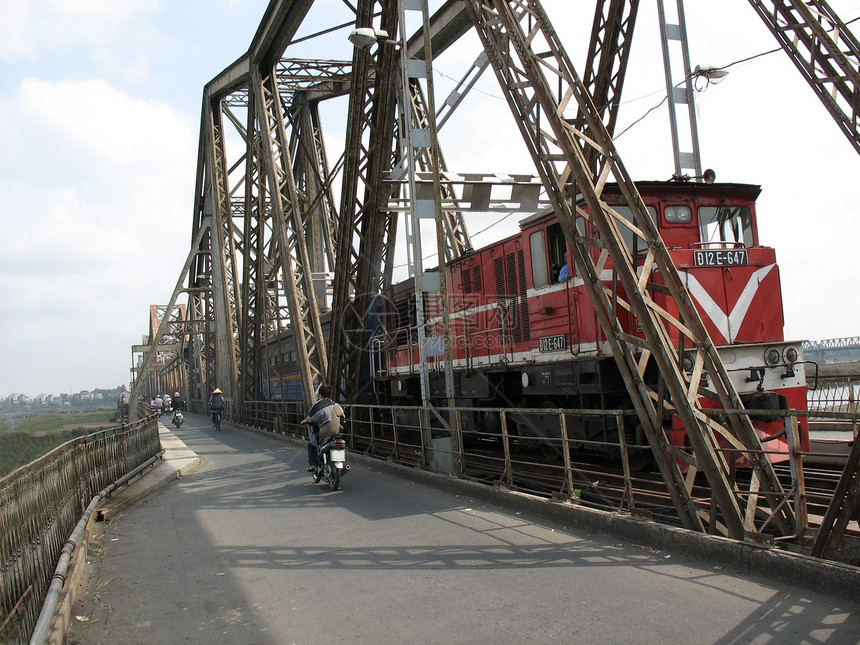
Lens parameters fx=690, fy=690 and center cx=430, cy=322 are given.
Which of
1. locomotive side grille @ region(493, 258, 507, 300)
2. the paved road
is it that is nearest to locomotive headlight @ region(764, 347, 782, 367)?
the paved road

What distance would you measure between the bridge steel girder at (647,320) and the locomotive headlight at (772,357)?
4.14 ft

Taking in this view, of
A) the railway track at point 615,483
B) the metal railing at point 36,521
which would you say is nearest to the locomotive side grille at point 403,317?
the railway track at point 615,483

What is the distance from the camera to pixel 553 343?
1020 cm

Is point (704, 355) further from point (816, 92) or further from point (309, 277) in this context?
point (309, 277)

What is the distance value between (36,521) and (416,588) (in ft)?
9.54

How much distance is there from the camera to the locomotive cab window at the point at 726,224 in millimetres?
9641

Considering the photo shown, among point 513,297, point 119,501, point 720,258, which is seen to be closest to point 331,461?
point 119,501

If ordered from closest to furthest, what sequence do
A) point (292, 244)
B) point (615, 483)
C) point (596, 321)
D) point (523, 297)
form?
point (615, 483)
point (596, 321)
point (523, 297)
point (292, 244)

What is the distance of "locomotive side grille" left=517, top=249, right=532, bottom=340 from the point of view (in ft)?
36.2

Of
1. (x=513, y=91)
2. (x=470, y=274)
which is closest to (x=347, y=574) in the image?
(x=513, y=91)

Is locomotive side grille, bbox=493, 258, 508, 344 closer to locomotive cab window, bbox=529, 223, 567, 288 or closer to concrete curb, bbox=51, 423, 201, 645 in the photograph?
locomotive cab window, bbox=529, 223, 567, 288

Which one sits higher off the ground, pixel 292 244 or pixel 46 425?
pixel 292 244

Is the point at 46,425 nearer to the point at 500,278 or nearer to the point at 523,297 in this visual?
the point at 500,278

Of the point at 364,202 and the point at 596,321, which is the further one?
the point at 364,202
